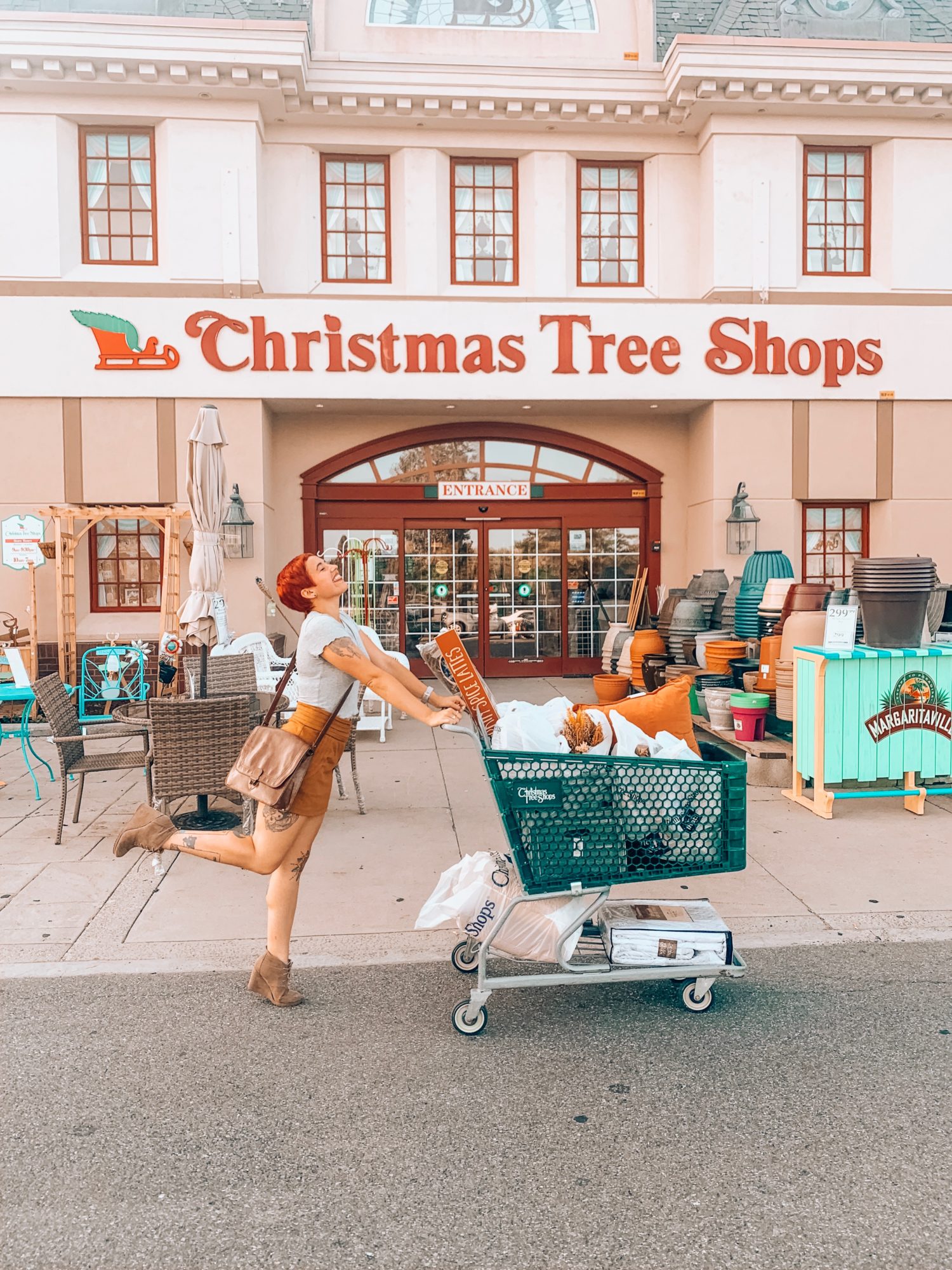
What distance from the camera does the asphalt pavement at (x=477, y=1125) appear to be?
99.5 inches

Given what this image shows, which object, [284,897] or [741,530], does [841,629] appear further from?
[741,530]

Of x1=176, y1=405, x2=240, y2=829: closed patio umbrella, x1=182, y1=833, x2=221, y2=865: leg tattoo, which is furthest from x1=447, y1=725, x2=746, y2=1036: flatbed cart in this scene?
x1=176, y1=405, x2=240, y2=829: closed patio umbrella

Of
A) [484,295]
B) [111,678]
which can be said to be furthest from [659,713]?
[484,295]

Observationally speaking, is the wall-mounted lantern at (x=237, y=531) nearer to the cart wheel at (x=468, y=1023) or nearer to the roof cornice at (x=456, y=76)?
the roof cornice at (x=456, y=76)

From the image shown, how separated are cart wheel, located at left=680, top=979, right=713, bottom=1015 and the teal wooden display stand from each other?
10.5ft

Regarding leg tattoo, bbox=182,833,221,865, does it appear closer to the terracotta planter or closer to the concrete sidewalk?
the concrete sidewalk

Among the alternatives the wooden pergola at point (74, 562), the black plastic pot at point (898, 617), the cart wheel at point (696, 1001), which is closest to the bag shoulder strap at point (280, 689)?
the cart wheel at point (696, 1001)

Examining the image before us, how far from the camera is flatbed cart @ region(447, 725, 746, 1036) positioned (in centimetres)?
362

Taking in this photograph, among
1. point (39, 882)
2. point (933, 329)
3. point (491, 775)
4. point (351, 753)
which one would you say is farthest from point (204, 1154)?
point (933, 329)

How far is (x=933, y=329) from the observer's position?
1304cm

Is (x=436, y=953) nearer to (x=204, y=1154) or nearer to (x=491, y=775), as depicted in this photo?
(x=491, y=775)

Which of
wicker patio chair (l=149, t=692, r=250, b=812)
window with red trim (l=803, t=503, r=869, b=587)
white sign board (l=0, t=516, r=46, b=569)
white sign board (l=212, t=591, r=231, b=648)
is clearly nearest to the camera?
wicker patio chair (l=149, t=692, r=250, b=812)

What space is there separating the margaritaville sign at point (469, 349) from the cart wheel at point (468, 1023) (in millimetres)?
10197

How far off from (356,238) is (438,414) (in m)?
2.69
